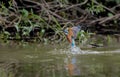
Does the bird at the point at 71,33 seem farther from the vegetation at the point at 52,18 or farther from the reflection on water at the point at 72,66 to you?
the reflection on water at the point at 72,66

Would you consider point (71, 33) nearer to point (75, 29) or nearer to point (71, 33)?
point (71, 33)

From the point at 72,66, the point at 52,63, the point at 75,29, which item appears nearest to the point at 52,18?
the point at 75,29

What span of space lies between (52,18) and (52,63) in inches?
81.0

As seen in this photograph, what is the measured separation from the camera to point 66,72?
13.3 ft

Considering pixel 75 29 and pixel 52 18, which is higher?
pixel 52 18

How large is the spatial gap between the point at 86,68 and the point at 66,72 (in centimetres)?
29

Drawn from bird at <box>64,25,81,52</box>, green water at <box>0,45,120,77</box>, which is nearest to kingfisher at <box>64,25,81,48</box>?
bird at <box>64,25,81,52</box>

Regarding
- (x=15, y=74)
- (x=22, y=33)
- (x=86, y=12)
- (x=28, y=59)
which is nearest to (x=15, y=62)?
(x=28, y=59)

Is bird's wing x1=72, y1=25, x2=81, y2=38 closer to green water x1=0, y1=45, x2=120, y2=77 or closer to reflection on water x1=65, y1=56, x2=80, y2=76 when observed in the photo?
green water x1=0, y1=45, x2=120, y2=77

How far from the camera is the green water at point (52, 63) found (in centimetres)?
404

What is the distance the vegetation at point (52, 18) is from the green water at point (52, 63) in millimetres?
599

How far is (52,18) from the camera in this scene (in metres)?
6.61

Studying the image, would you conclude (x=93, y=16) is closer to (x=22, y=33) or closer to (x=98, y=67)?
(x=22, y=33)

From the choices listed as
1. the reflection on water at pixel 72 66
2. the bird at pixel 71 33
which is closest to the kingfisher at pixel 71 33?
the bird at pixel 71 33
